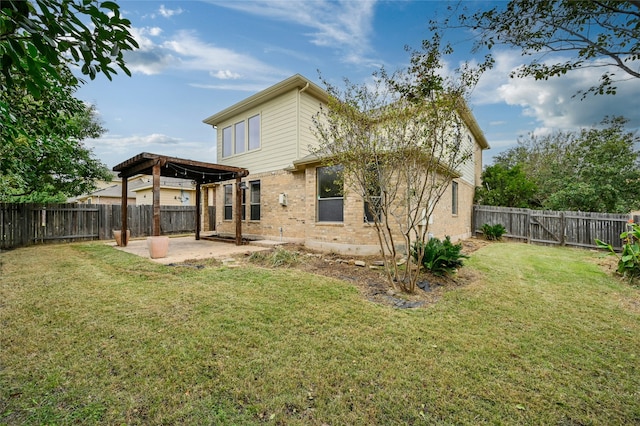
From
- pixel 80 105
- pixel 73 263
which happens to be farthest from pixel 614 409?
pixel 73 263

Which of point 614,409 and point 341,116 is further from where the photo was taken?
point 341,116

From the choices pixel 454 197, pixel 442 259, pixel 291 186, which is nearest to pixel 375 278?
pixel 442 259

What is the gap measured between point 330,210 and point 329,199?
1.21 ft

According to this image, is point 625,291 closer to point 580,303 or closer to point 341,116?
point 580,303

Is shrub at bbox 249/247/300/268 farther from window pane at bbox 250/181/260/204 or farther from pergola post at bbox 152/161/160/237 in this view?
window pane at bbox 250/181/260/204

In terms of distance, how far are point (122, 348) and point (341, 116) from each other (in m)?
4.80

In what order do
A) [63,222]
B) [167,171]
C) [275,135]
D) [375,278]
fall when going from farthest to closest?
1. [63,222]
2. [275,135]
3. [167,171]
4. [375,278]

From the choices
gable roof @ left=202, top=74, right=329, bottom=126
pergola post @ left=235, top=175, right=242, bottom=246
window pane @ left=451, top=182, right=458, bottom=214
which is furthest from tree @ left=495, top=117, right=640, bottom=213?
pergola post @ left=235, top=175, right=242, bottom=246

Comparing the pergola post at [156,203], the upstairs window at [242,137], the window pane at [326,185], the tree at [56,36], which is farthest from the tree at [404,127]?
the upstairs window at [242,137]

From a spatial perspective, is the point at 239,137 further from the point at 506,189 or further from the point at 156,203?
the point at 506,189

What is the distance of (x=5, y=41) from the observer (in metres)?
1.37

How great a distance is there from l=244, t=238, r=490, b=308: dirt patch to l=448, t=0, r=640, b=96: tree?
11.7 ft

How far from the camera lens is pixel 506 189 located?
14.3m

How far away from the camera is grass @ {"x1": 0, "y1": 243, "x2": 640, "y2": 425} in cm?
218
